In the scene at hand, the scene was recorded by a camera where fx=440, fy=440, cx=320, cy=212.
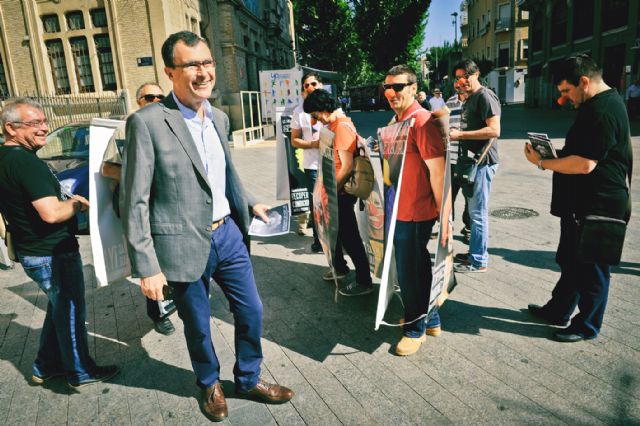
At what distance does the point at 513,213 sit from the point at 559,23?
2884cm

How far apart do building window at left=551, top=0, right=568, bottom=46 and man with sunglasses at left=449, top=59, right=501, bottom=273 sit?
96.4ft

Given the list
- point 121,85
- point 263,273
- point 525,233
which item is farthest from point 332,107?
point 121,85

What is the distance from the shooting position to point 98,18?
60.0 ft

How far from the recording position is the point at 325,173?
370 cm

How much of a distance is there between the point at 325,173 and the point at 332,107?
0.76 meters

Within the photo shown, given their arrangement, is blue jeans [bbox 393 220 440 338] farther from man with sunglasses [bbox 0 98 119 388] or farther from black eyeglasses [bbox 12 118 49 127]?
black eyeglasses [bbox 12 118 49 127]

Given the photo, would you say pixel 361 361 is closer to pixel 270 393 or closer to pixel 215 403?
pixel 270 393

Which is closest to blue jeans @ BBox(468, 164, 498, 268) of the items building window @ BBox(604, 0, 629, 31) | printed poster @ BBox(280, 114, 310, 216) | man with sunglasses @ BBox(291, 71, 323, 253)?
man with sunglasses @ BBox(291, 71, 323, 253)

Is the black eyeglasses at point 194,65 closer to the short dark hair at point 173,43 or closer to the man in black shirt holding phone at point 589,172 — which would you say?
the short dark hair at point 173,43

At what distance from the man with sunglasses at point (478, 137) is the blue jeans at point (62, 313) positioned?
344 cm

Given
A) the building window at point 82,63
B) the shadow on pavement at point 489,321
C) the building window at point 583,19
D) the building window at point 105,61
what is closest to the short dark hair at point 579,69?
the shadow on pavement at point 489,321

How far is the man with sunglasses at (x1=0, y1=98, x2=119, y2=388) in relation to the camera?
259cm

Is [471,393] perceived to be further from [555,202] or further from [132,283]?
[132,283]

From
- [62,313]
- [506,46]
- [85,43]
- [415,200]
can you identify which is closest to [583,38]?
[506,46]
